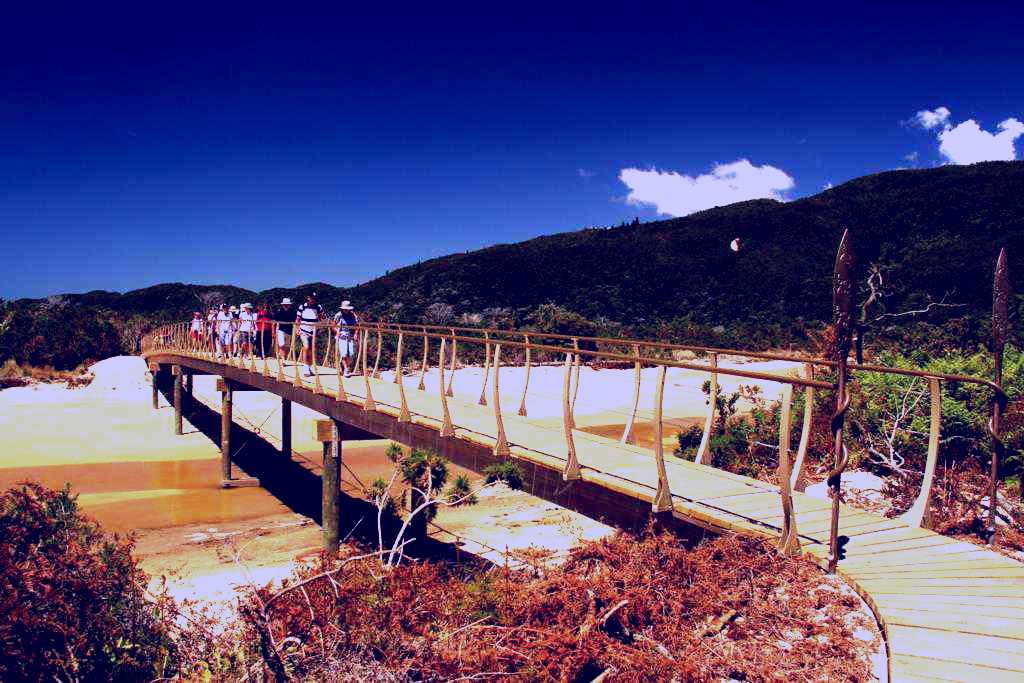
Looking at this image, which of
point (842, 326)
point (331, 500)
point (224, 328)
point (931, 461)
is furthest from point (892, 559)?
point (224, 328)

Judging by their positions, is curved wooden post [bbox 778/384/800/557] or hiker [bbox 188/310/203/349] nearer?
curved wooden post [bbox 778/384/800/557]

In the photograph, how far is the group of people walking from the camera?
1268 centimetres

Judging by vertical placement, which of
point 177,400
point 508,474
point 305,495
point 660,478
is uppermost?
point 660,478

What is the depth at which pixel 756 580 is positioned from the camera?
4105 millimetres

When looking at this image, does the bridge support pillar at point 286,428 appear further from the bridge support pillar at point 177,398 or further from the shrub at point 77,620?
the shrub at point 77,620

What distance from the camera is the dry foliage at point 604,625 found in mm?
3596

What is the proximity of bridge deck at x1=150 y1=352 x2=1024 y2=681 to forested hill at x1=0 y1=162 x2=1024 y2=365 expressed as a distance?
26.9 meters

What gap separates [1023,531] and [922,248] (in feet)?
159

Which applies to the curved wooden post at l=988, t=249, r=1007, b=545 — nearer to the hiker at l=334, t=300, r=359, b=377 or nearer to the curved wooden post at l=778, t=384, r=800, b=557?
the curved wooden post at l=778, t=384, r=800, b=557

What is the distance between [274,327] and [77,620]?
385 inches

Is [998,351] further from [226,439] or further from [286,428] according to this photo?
[286,428]

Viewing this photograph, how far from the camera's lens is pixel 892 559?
4324 millimetres

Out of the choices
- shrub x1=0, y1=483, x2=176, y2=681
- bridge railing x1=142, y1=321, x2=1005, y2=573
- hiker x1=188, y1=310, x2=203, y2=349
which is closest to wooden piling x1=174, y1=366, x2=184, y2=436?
bridge railing x1=142, y1=321, x2=1005, y2=573

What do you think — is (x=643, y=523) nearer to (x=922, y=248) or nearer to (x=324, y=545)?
(x=324, y=545)
